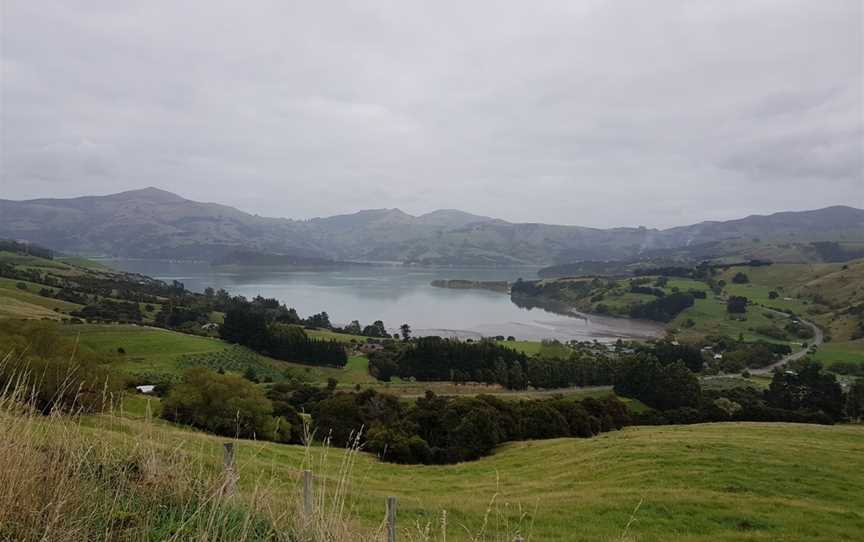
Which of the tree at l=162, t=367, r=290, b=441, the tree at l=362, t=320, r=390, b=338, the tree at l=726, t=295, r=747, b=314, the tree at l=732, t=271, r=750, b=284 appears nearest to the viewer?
the tree at l=162, t=367, r=290, b=441

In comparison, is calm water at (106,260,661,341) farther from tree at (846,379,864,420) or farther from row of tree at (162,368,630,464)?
row of tree at (162,368,630,464)

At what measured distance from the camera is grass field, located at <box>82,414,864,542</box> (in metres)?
9.02

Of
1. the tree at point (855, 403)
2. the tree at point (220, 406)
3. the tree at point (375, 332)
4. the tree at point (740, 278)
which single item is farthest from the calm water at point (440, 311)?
the tree at point (220, 406)

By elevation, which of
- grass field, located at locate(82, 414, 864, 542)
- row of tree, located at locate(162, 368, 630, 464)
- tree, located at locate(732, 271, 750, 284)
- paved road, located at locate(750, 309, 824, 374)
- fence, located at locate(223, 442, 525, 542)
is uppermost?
fence, located at locate(223, 442, 525, 542)

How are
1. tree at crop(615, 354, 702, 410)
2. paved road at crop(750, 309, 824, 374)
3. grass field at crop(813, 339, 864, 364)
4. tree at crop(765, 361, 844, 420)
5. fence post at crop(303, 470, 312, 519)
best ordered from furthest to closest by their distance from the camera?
grass field at crop(813, 339, 864, 364) < paved road at crop(750, 309, 824, 374) < tree at crop(615, 354, 702, 410) < tree at crop(765, 361, 844, 420) < fence post at crop(303, 470, 312, 519)

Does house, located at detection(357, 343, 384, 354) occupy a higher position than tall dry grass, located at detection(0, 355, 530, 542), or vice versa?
tall dry grass, located at detection(0, 355, 530, 542)

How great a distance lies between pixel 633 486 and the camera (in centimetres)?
1285

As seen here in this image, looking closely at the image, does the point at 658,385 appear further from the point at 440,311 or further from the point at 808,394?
the point at 440,311

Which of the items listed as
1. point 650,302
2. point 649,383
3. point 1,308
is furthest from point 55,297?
point 650,302

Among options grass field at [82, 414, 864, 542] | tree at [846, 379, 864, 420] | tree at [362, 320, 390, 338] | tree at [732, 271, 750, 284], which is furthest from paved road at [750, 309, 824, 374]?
grass field at [82, 414, 864, 542]

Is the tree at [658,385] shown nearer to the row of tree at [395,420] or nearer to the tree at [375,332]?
the row of tree at [395,420]

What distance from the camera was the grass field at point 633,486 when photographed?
9.02 metres

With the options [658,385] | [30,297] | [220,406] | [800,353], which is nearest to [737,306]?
[800,353]

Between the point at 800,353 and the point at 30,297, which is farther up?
the point at 30,297
